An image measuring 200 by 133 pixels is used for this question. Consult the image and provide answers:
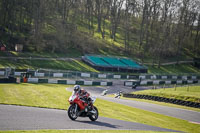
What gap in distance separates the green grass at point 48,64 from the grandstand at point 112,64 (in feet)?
5.26

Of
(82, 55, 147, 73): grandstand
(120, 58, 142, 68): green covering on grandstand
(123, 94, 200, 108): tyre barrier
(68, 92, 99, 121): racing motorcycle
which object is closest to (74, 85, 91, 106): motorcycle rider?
(68, 92, 99, 121): racing motorcycle

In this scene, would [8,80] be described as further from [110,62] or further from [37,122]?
[110,62]

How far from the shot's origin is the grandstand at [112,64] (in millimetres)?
52312

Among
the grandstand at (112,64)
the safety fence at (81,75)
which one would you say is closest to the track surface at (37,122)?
the safety fence at (81,75)

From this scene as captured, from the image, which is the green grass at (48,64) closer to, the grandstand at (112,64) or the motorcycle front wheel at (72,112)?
the grandstand at (112,64)

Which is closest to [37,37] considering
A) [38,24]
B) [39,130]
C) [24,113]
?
[38,24]

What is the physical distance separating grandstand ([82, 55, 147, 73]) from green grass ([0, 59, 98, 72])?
1.60 m

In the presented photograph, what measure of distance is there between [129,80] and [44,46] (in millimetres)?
19521

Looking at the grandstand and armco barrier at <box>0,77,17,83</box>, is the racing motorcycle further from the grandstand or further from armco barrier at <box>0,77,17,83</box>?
the grandstand

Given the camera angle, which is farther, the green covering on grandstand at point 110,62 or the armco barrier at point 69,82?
the green covering on grandstand at point 110,62

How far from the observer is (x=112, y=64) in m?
54.6

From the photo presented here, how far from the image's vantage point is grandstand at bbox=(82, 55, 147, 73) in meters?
52.3

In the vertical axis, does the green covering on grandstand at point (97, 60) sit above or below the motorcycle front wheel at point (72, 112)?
above

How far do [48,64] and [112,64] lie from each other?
1378 cm
